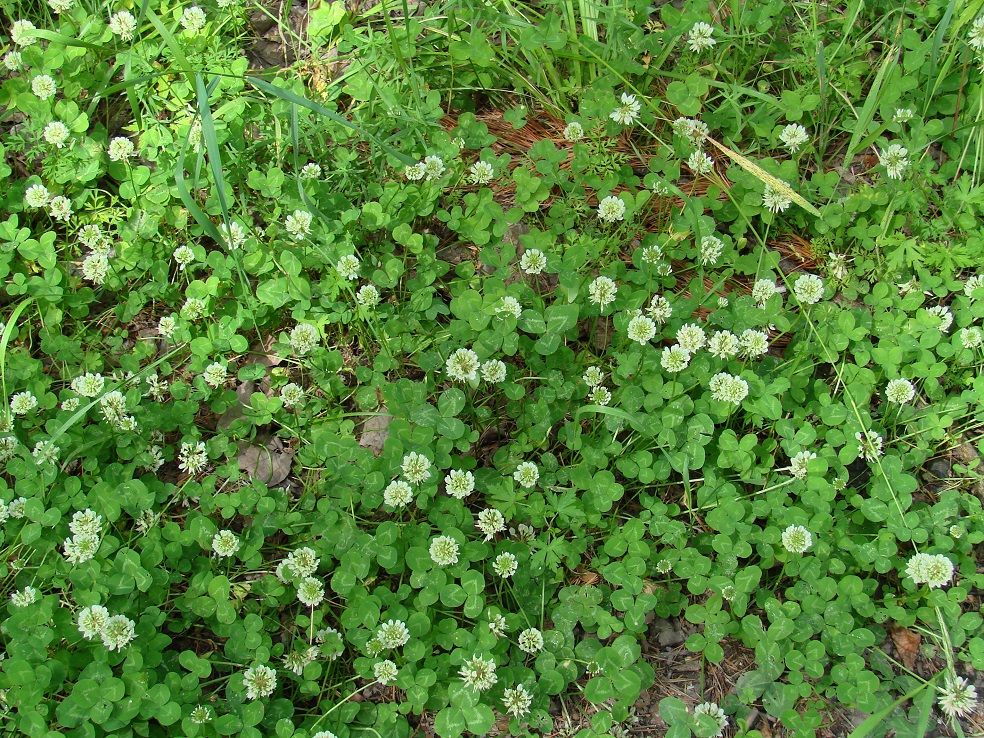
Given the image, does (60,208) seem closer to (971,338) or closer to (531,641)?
(531,641)

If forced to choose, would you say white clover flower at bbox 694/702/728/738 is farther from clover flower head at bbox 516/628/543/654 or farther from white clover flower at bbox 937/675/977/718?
white clover flower at bbox 937/675/977/718

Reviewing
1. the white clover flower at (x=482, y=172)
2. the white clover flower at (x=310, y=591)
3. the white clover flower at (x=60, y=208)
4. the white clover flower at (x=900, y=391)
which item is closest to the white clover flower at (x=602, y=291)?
the white clover flower at (x=482, y=172)

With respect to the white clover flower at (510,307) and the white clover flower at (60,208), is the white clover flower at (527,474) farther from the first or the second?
the white clover flower at (60,208)

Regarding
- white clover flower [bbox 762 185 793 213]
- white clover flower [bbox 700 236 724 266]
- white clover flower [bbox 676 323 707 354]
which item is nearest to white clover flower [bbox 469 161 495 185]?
white clover flower [bbox 700 236 724 266]

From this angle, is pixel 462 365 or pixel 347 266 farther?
pixel 347 266

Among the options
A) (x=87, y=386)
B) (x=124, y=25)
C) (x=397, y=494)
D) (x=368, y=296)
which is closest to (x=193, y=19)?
(x=124, y=25)

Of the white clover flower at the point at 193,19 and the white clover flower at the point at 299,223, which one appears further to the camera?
the white clover flower at the point at 193,19
